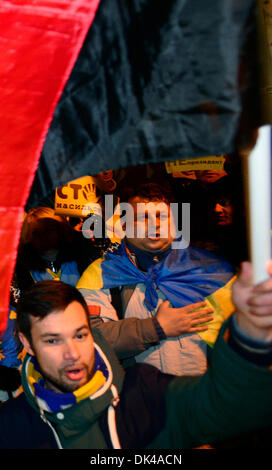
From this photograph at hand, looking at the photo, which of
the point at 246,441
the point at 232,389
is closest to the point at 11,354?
the point at 246,441

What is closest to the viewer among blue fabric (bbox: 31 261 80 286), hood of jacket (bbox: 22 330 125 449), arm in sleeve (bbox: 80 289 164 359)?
hood of jacket (bbox: 22 330 125 449)

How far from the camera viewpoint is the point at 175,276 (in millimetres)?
2463

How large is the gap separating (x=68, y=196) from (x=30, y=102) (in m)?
2.88

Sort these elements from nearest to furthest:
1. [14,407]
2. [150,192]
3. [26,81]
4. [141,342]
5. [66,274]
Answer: [26,81], [14,407], [141,342], [150,192], [66,274]

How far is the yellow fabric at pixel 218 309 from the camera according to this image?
2.23 metres

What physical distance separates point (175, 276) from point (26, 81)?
1567 millimetres

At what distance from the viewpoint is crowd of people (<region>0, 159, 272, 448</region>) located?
46.0 inches

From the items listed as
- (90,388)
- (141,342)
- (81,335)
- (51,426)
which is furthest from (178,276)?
(51,426)

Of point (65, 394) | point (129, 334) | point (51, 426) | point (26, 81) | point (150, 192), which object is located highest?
point (26, 81)

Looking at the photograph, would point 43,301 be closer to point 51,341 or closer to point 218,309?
point 51,341

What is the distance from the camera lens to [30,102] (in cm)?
113

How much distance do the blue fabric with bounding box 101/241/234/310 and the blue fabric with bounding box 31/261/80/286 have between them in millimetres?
779

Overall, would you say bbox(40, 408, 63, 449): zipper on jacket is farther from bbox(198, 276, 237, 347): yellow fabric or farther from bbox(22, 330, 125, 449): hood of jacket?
bbox(198, 276, 237, 347): yellow fabric

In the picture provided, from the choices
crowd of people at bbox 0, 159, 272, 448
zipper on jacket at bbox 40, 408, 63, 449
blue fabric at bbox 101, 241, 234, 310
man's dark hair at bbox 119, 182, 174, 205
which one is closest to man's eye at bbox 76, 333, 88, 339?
crowd of people at bbox 0, 159, 272, 448
